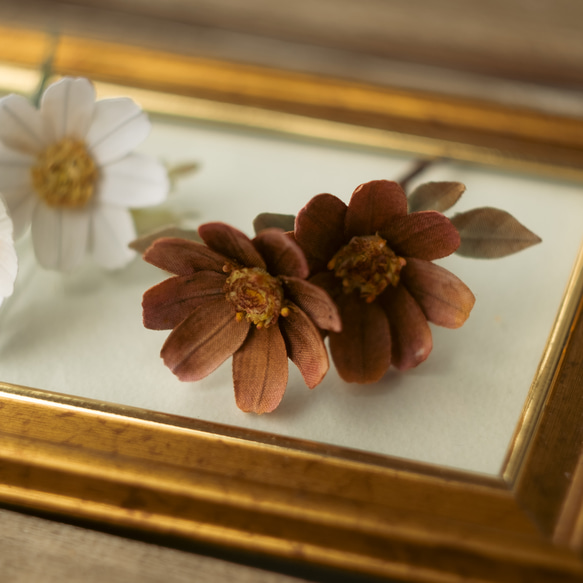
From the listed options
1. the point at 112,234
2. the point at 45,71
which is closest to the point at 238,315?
the point at 112,234

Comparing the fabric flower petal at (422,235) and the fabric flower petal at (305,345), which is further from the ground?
the fabric flower petal at (422,235)

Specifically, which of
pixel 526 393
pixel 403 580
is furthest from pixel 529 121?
pixel 403 580

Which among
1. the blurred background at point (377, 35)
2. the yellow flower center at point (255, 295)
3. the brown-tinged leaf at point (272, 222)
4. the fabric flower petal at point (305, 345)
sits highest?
the blurred background at point (377, 35)

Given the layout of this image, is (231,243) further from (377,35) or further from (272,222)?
(377,35)

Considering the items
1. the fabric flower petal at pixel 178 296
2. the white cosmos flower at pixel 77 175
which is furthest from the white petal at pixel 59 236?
the fabric flower petal at pixel 178 296

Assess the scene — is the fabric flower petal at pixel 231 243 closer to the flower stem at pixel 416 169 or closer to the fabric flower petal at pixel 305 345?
the fabric flower petal at pixel 305 345

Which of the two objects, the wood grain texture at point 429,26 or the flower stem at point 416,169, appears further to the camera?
the wood grain texture at point 429,26

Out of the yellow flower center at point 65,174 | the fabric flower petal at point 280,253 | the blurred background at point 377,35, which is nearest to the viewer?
the fabric flower petal at point 280,253

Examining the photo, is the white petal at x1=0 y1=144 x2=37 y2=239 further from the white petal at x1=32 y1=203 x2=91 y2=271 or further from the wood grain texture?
the wood grain texture
